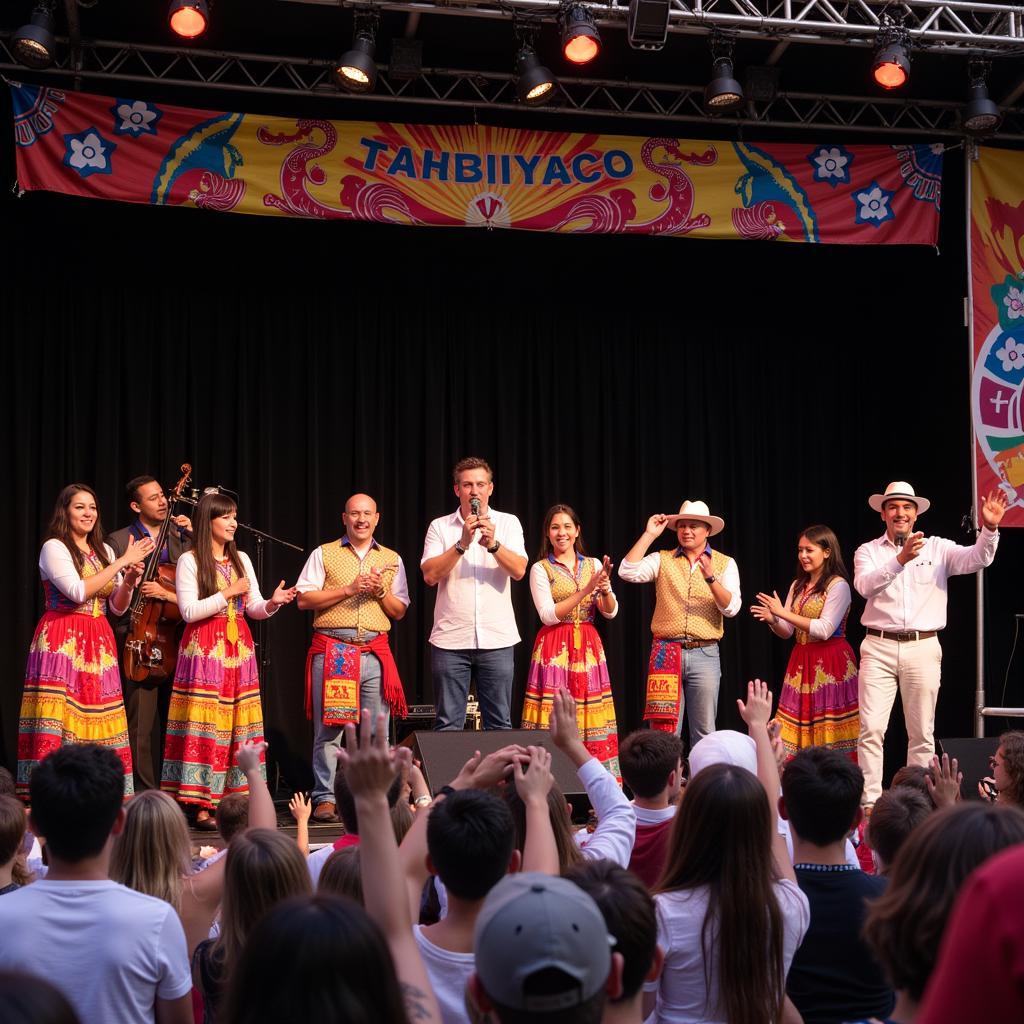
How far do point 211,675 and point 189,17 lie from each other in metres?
3.08

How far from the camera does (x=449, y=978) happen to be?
6.01 ft

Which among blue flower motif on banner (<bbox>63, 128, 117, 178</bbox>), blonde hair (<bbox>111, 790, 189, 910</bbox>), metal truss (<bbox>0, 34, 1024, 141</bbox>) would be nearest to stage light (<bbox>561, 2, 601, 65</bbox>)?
metal truss (<bbox>0, 34, 1024, 141</bbox>)

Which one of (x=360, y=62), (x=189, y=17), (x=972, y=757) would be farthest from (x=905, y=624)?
(x=189, y=17)

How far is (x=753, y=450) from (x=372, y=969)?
7.57 m

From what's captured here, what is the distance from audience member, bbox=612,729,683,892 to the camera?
2.87 m

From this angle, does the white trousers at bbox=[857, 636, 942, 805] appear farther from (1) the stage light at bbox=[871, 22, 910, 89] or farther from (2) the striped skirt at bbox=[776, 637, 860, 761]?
(1) the stage light at bbox=[871, 22, 910, 89]

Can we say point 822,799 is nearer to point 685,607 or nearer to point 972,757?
point 972,757

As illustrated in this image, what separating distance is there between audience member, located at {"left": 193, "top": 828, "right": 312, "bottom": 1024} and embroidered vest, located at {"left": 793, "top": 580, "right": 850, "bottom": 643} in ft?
16.9

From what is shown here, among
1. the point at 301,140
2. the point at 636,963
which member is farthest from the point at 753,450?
A: the point at 636,963

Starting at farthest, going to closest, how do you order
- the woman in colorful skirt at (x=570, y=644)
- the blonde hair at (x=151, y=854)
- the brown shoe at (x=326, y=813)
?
the woman in colorful skirt at (x=570, y=644) < the brown shoe at (x=326, y=813) < the blonde hair at (x=151, y=854)

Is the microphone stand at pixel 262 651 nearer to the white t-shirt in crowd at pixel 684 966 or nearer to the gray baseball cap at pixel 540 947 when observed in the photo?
the white t-shirt in crowd at pixel 684 966

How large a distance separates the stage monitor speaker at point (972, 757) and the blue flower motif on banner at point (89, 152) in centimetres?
468

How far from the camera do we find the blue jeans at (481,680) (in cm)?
641

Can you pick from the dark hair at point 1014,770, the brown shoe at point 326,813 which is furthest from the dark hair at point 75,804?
the brown shoe at point 326,813
